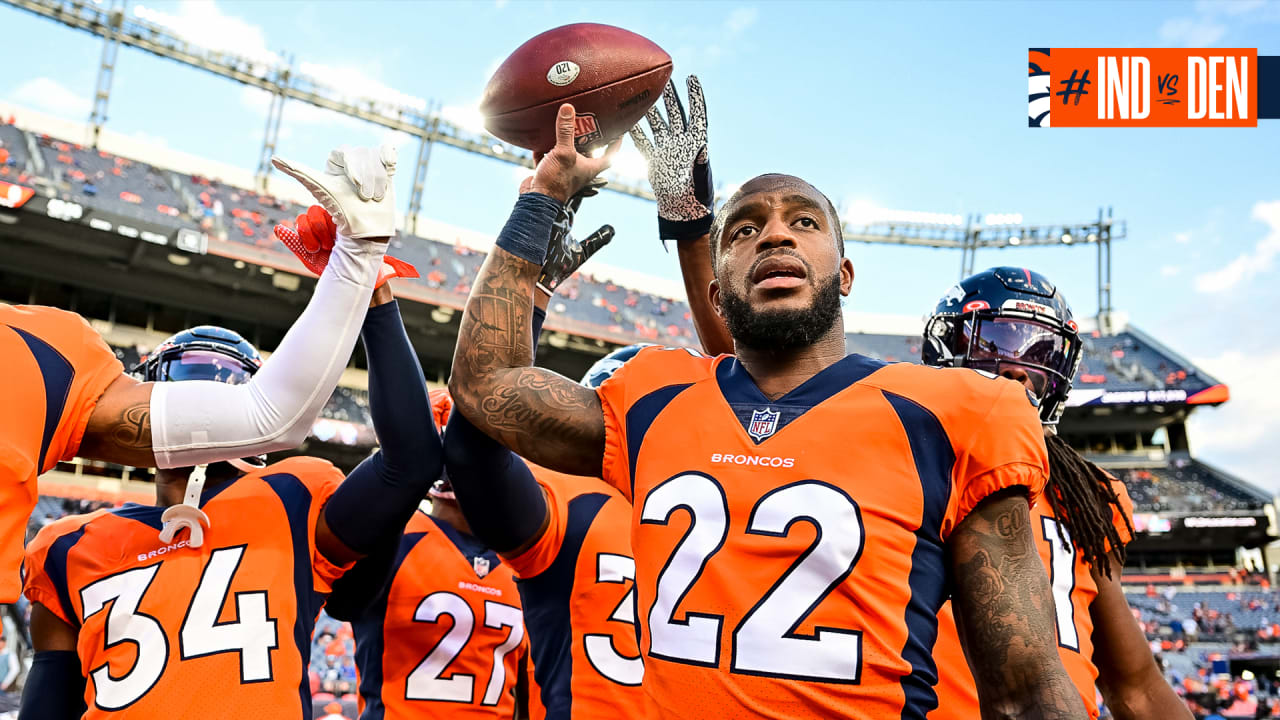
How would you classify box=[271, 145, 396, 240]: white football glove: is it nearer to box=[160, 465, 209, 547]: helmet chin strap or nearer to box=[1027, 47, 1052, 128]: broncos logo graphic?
box=[160, 465, 209, 547]: helmet chin strap

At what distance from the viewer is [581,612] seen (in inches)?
112

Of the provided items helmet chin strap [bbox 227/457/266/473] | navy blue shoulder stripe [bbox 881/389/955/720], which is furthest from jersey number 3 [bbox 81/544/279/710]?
navy blue shoulder stripe [bbox 881/389/955/720]

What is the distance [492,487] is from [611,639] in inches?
26.3

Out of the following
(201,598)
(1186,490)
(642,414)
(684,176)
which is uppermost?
(1186,490)

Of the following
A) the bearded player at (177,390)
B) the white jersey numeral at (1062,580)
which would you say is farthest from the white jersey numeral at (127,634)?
the white jersey numeral at (1062,580)

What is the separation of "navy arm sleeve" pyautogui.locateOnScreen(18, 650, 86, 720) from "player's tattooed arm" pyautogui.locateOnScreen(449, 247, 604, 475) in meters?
1.55

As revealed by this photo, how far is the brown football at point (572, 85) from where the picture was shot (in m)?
2.67

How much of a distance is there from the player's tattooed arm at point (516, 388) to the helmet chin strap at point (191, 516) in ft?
3.06

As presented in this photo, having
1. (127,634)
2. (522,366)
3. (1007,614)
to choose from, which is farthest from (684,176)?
(127,634)

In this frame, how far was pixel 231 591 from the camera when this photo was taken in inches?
99.0

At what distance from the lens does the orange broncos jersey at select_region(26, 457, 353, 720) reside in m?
2.41

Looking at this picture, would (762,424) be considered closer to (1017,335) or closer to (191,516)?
(1017,335)

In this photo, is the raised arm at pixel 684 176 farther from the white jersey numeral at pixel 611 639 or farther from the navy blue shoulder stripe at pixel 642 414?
the white jersey numeral at pixel 611 639

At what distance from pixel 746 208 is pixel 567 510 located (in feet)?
4.32
